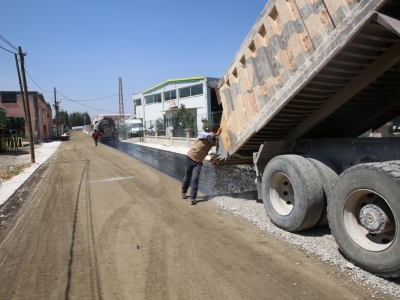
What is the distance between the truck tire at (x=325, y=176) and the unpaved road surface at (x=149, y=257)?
2.38 feet

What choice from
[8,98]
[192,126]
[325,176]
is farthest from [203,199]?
[8,98]

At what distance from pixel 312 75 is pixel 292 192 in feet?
5.99

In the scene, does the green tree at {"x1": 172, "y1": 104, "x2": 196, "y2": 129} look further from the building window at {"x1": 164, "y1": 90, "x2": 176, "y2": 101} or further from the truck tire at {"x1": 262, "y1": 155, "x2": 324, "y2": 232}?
the building window at {"x1": 164, "y1": 90, "x2": 176, "y2": 101}

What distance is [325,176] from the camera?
13.9ft

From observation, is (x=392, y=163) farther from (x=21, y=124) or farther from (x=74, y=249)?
(x=21, y=124)

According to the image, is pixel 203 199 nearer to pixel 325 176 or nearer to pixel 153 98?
pixel 325 176

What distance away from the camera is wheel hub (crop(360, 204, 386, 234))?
3.18 m

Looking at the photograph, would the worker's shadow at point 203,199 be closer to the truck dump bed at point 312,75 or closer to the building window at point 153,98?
the truck dump bed at point 312,75

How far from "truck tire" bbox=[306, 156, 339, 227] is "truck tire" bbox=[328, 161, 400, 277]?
0.57m

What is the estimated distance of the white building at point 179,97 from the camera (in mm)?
35719

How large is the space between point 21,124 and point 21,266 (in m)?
28.0

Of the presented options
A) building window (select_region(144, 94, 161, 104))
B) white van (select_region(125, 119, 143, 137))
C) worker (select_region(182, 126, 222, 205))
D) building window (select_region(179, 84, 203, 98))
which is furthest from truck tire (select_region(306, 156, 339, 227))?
building window (select_region(144, 94, 161, 104))

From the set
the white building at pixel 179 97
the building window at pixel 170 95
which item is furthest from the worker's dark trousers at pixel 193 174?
the building window at pixel 170 95

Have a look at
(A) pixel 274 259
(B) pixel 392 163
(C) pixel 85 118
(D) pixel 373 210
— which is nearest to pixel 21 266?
(A) pixel 274 259
